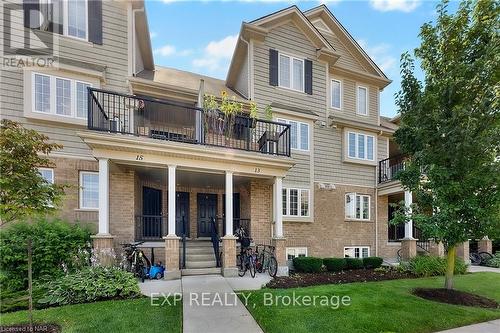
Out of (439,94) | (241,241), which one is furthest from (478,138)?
(241,241)

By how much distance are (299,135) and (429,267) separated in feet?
24.3

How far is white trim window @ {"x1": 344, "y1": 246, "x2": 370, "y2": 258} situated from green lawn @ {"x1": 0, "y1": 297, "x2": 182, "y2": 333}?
987cm

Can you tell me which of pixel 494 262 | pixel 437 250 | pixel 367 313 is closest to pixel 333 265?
pixel 367 313

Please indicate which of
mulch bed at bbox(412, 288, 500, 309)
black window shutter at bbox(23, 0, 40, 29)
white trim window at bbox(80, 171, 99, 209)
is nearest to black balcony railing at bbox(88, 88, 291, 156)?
white trim window at bbox(80, 171, 99, 209)

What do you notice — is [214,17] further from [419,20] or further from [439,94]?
[439,94]

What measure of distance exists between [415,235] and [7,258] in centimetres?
1674

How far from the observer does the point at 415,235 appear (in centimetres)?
1541

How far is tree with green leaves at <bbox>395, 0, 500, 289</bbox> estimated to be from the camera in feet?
23.6

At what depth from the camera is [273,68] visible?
1339cm

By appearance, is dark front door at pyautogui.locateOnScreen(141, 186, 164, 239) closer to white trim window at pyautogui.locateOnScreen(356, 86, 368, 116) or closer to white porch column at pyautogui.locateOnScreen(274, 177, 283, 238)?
white porch column at pyautogui.locateOnScreen(274, 177, 283, 238)

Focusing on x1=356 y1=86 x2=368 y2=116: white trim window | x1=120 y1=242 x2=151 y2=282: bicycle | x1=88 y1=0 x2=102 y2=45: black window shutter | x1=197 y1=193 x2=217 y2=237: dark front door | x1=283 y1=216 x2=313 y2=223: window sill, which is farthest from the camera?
x1=356 y1=86 x2=368 y2=116: white trim window

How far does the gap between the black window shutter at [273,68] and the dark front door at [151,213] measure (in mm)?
6949

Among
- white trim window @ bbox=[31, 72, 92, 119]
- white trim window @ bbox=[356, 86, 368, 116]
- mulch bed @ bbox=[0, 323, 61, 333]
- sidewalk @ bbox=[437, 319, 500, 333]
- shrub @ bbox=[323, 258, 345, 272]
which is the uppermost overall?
white trim window @ bbox=[356, 86, 368, 116]

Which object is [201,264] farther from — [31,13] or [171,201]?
[31,13]
